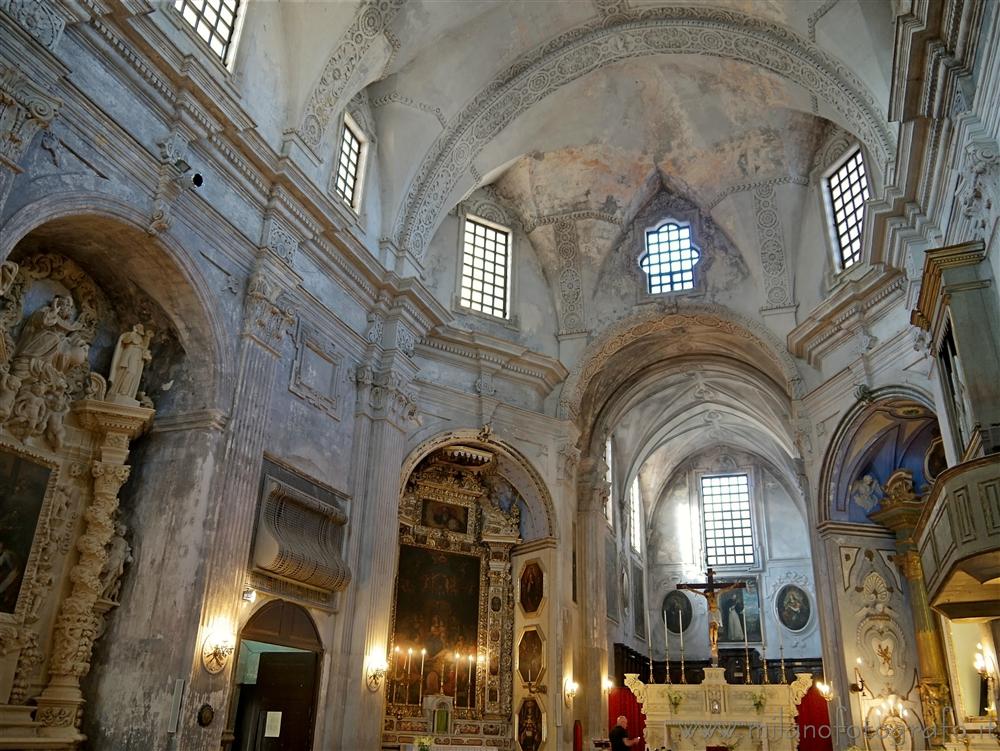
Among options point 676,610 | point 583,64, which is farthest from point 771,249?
point 676,610

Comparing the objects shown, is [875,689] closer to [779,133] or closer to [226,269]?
[779,133]

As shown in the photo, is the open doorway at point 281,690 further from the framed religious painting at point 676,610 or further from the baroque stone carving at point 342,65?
the framed religious painting at point 676,610

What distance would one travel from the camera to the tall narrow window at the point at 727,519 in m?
33.9

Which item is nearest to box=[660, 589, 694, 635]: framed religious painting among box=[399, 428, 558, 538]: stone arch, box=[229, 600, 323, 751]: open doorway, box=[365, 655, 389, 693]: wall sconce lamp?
box=[399, 428, 558, 538]: stone arch

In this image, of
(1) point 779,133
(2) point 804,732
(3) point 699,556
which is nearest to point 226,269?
(1) point 779,133

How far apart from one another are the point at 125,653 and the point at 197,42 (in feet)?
27.3

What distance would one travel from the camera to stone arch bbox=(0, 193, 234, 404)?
10016 mm

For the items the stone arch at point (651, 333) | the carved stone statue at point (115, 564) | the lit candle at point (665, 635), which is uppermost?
the stone arch at point (651, 333)

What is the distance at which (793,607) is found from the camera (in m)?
31.9

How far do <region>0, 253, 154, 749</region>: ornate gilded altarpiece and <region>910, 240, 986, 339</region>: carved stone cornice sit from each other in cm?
1036

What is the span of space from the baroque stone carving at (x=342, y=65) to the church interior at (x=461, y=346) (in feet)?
0.22

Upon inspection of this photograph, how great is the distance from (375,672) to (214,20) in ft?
35.0

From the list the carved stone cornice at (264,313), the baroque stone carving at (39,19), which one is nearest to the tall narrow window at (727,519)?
the carved stone cornice at (264,313)

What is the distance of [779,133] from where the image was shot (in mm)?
18906
